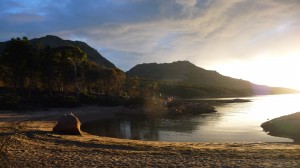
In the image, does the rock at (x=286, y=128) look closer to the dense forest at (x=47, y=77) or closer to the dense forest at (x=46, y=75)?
the dense forest at (x=47, y=77)

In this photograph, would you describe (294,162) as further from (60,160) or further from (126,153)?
(60,160)

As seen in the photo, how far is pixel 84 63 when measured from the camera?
100750 millimetres

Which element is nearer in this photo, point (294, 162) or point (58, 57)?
point (294, 162)

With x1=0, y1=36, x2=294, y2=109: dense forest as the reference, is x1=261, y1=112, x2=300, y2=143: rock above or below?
below

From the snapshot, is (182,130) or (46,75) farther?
(46,75)

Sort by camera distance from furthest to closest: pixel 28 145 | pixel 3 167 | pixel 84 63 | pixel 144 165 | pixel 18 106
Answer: pixel 84 63, pixel 18 106, pixel 28 145, pixel 144 165, pixel 3 167

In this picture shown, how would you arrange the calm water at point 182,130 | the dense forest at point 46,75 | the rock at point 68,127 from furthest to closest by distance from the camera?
the dense forest at point 46,75 < the calm water at point 182,130 < the rock at point 68,127

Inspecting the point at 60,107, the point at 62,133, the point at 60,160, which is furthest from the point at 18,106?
the point at 60,160

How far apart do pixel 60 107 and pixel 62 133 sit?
138ft

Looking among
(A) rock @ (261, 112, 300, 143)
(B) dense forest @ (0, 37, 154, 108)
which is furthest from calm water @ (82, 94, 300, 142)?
(B) dense forest @ (0, 37, 154, 108)

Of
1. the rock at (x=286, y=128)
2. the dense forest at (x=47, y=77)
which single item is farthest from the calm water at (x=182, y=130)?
the dense forest at (x=47, y=77)

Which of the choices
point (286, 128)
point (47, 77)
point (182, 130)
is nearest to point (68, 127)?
point (182, 130)

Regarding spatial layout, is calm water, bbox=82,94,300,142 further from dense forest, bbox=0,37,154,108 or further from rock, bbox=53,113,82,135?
dense forest, bbox=0,37,154,108

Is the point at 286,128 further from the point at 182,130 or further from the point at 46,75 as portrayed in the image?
the point at 46,75
